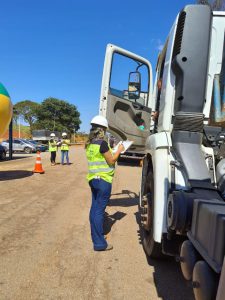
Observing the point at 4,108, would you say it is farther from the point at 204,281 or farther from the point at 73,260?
the point at 204,281

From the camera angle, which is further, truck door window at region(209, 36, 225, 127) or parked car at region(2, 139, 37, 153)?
parked car at region(2, 139, 37, 153)

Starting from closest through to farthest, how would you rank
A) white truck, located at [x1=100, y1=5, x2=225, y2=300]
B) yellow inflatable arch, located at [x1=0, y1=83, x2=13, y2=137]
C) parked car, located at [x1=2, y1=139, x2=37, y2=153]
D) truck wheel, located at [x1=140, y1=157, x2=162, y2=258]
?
white truck, located at [x1=100, y1=5, x2=225, y2=300] → truck wheel, located at [x1=140, y1=157, x2=162, y2=258] → yellow inflatable arch, located at [x1=0, y1=83, x2=13, y2=137] → parked car, located at [x1=2, y1=139, x2=37, y2=153]

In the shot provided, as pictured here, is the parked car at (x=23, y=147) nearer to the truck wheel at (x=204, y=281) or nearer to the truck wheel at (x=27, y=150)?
the truck wheel at (x=27, y=150)

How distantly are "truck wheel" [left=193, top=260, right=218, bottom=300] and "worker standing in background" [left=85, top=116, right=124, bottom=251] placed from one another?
2.73 meters

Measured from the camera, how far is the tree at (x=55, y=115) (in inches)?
2657

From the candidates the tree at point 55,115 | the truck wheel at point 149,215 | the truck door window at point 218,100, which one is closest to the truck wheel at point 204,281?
the truck wheel at point 149,215

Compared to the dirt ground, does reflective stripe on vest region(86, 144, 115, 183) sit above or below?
above

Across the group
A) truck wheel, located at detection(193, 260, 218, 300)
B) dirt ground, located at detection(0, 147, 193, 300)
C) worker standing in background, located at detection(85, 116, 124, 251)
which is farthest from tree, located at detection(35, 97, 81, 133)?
truck wheel, located at detection(193, 260, 218, 300)

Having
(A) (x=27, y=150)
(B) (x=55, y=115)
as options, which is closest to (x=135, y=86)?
(A) (x=27, y=150)

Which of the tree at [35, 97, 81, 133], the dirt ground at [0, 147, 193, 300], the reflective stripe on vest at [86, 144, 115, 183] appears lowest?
the dirt ground at [0, 147, 193, 300]

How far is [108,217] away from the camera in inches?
272

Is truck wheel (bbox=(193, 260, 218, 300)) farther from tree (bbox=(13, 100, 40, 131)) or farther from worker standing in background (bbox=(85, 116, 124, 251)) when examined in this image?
tree (bbox=(13, 100, 40, 131))

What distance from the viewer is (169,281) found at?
3992mm

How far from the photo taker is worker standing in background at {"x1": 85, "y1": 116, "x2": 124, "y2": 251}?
15.9 feet
